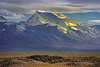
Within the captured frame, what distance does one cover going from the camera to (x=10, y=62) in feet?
106

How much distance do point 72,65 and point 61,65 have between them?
191 cm

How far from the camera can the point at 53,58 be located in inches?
1535

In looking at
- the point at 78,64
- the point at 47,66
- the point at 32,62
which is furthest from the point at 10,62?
the point at 78,64

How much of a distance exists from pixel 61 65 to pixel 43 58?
20.0 ft

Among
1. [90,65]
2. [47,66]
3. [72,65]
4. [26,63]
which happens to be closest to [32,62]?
[26,63]

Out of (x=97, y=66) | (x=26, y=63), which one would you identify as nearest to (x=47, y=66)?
(x=26, y=63)

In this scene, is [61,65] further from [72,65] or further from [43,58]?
[43,58]

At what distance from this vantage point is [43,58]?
1513 inches

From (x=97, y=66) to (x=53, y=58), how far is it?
10017 millimetres

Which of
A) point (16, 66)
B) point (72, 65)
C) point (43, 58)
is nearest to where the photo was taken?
point (16, 66)

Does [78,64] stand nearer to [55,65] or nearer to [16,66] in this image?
[55,65]

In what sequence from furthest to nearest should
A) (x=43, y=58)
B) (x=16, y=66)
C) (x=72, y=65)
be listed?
(x=43, y=58) → (x=72, y=65) → (x=16, y=66)

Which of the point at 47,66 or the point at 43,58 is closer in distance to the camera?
the point at 47,66

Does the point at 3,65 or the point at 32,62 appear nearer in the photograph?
the point at 3,65
